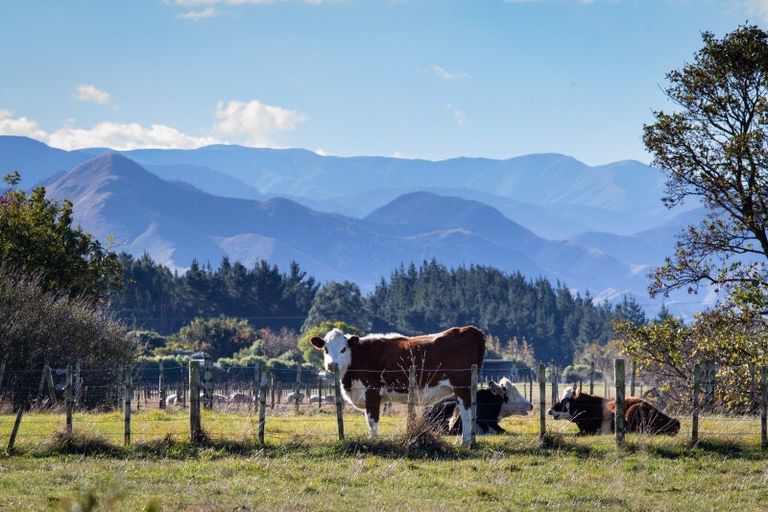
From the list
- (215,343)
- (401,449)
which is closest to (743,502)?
(401,449)

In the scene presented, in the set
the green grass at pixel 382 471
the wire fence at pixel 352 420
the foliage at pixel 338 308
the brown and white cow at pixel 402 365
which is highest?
the foliage at pixel 338 308

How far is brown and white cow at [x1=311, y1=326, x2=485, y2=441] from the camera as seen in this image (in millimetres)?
19938

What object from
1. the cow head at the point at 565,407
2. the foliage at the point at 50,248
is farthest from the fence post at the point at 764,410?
the foliage at the point at 50,248

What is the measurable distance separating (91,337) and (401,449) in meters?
17.5

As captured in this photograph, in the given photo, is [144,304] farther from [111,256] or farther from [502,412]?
[502,412]

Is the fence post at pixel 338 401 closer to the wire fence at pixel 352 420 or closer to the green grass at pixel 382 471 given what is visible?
the wire fence at pixel 352 420

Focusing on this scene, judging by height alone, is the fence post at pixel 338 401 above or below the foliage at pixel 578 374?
above

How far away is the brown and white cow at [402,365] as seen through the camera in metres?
19.9

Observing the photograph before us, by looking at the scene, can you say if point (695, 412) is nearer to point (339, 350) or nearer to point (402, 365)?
point (402, 365)

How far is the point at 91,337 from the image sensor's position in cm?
3269

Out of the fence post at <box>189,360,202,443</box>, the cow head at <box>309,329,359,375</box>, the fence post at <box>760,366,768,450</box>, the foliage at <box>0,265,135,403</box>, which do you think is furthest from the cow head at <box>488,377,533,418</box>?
the foliage at <box>0,265,135,403</box>

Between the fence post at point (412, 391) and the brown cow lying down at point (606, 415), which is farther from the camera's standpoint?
the brown cow lying down at point (606, 415)

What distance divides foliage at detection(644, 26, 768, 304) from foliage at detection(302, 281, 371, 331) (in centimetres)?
7703

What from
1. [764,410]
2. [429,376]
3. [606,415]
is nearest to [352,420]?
[429,376]
